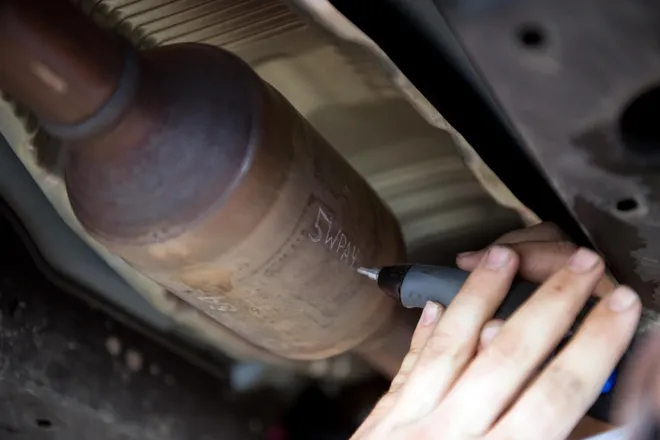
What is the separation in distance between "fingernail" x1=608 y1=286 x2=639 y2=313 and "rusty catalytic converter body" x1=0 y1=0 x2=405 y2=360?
0.80 feet

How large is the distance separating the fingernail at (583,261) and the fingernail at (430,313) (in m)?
0.11

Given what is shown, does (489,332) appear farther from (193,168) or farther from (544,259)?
(193,168)

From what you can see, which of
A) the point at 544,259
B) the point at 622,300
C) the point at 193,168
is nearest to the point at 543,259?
the point at 544,259

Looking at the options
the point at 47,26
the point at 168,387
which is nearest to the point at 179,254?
the point at 47,26

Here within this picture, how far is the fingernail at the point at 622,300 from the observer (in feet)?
→ 1.63

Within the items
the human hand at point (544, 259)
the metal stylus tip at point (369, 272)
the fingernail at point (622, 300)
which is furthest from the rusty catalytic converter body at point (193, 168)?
the fingernail at point (622, 300)

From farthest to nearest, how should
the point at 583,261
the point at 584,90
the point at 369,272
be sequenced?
the point at 369,272 < the point at 583,261 < the point at 584,90

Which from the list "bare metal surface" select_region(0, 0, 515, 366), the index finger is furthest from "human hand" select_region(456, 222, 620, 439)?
"bare metal surface" select_region(0, 0, 515, 366)

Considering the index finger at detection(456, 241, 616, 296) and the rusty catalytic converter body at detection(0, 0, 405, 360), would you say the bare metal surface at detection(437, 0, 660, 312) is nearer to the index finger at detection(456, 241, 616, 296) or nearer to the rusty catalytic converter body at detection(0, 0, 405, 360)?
the index finger at detection(456, 241, 616, 296)

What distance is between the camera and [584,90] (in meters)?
0.43

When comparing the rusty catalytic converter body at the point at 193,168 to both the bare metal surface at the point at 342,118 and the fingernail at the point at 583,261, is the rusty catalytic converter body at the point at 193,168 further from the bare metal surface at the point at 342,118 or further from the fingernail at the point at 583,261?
the fingernail at the point at 583,261

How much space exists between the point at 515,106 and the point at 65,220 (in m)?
0.51

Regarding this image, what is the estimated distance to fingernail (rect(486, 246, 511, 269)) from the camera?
0.57m

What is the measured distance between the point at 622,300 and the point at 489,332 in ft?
0.30
